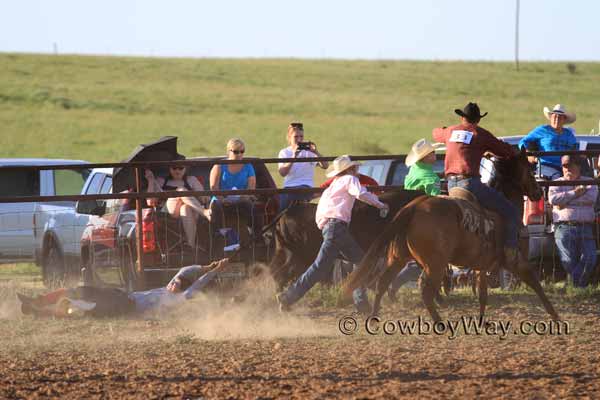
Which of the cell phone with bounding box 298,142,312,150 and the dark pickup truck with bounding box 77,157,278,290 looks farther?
the cell phone with bounding box 298,142,312,150

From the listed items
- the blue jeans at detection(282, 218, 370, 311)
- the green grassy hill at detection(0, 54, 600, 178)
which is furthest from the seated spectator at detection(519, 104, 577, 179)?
the green grassy hill at detection(0, 54, 600, 178)

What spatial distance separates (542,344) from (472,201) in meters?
1.72

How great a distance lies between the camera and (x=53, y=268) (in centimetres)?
1300

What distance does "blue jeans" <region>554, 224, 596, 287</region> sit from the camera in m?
11.4

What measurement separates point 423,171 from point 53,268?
193 inches

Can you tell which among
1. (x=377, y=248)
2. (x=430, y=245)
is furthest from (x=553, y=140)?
(x=377, y=248)

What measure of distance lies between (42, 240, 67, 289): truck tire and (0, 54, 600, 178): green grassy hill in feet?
80.8

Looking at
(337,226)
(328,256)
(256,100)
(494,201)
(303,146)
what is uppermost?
(256,100)

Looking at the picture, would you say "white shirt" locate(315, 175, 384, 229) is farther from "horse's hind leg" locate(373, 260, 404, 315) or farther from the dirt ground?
the dirt ground

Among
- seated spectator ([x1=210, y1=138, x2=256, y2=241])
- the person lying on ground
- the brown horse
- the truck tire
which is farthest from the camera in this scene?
the truck tire

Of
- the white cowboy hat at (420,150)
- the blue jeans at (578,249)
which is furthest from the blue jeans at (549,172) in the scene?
the white cowboy hat at (420,150)

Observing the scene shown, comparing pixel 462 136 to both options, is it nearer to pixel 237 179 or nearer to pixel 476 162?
pixel 476 162

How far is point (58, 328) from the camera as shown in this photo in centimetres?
971

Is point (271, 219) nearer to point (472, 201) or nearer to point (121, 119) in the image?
point (472, 201)
